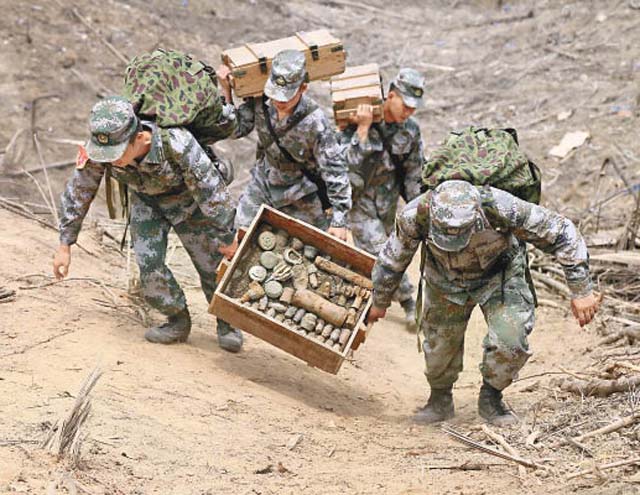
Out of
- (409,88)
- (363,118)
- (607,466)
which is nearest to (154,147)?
(363,118)

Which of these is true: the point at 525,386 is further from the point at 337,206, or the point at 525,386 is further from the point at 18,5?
the point at 18,5

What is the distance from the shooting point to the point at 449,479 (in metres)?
5.22

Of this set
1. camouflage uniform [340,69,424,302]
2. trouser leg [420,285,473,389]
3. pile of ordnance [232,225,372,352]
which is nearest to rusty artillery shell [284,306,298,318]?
pile of ordnance [232,225,372,352]

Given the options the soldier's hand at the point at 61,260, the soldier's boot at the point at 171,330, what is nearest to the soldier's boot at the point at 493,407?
the soldier's boot at the point at 171,330

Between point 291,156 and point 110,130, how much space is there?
6.41ft

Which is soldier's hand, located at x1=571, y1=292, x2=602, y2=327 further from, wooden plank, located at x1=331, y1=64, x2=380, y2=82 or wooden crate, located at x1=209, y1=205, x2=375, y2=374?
wooden plank, located at x1=331, y1=64, x2=380, y2=82

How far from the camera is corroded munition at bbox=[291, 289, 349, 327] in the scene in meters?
6.86

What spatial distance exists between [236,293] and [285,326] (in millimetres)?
543

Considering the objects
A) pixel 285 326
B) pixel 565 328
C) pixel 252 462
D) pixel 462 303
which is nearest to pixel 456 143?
pixel 462 303

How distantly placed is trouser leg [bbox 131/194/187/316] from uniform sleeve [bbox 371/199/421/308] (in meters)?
1.54

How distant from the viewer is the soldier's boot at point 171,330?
714 cm

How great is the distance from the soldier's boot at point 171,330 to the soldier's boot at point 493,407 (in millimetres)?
2137

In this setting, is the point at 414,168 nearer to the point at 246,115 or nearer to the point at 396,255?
the point at 246,115

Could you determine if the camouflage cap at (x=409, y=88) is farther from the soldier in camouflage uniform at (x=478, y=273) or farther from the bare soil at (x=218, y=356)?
the soldier in camouflage uniform at (x=478, y=273)
